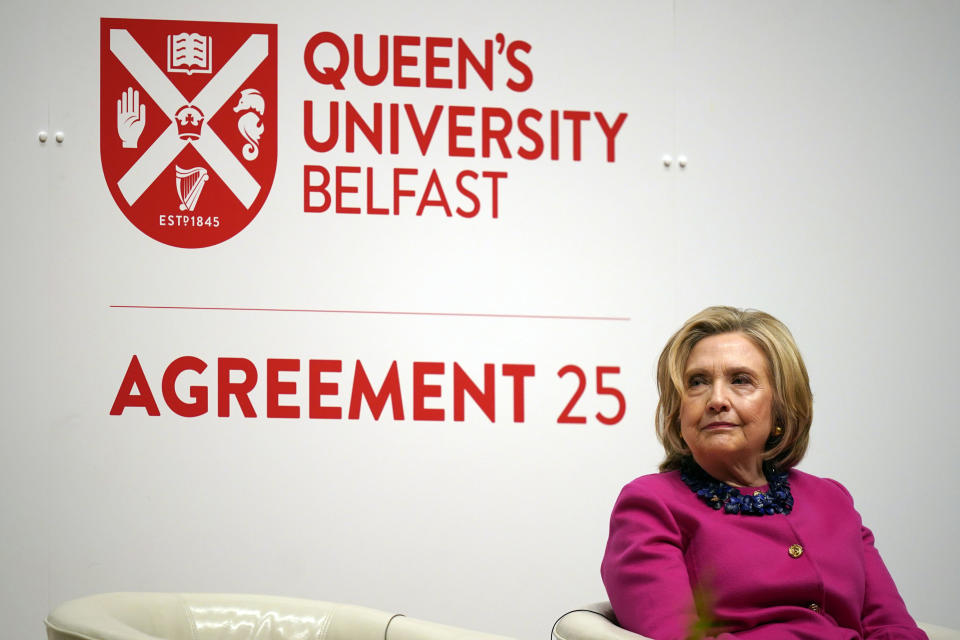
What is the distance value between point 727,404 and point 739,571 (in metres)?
0.35

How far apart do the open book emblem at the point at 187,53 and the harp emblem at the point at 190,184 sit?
34 centimetres

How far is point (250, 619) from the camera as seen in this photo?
6.52 feet

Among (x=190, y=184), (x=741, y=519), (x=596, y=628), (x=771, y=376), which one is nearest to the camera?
(x=596, y=628)

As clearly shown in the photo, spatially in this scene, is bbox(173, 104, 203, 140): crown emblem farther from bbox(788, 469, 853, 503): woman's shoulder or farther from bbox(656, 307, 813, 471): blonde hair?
bbox(788, 469, 853, 503): woman's shoulder

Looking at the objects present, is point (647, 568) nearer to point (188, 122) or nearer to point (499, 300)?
point (499, 300)

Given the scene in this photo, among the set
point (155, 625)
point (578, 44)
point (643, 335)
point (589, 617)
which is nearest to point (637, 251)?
point (643, 335)

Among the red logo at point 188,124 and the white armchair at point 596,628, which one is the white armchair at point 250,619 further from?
the red logo at point 188,124

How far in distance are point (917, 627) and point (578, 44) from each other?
2.22 meters

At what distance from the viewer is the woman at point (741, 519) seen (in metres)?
1.81

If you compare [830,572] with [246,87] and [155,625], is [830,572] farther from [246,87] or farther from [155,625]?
[246,87]

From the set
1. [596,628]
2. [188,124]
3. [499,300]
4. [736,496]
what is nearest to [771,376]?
[736,496]

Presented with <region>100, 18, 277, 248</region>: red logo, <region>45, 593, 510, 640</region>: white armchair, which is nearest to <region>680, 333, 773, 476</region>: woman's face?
<region>45, 593, 510, 640</region>: white armchair

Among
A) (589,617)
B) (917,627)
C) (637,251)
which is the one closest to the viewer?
(589,617)

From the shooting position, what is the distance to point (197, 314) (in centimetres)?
320
